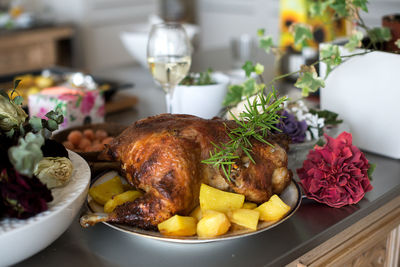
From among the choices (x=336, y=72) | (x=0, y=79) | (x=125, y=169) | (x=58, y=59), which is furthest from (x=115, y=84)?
(x=58, y=59)

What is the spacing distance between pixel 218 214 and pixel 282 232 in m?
0.16

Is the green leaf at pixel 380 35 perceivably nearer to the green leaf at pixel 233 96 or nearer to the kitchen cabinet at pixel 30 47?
the green leaf at pixel 233 96

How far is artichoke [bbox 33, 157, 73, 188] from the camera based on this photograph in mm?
740

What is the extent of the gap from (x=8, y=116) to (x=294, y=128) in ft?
1.86

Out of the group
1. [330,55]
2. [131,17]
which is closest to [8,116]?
[330,55]

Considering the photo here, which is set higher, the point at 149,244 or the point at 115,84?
the point at 115,84

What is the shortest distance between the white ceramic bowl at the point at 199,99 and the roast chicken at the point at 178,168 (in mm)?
364

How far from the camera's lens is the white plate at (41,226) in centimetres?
66

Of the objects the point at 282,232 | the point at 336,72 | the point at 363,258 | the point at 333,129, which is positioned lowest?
the point at 363,258

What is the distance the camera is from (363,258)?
1.02m

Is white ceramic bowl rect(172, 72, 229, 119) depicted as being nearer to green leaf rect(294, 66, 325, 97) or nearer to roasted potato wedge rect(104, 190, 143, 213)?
green leaf rect(294, 66, 325, 97)

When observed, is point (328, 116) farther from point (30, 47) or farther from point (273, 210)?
point (30, 47)

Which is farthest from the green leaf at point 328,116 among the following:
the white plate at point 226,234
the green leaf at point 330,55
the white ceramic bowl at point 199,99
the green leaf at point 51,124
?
the green leaf at point 51,124

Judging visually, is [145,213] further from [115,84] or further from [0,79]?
[0,79]
